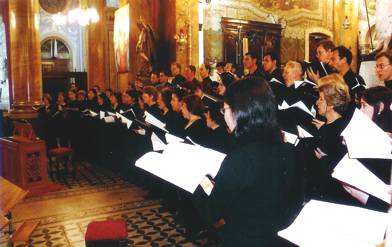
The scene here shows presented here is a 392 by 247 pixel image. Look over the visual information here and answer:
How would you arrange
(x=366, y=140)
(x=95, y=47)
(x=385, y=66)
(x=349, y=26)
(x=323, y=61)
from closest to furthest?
(x=366, y=140) < (x=385, y=66) < (x=323, y=61) < (x=95, y=47) < (x=349, y=26)

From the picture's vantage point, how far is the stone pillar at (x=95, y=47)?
13.9m

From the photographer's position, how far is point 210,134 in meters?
4.38

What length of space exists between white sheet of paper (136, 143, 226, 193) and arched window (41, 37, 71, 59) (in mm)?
19934

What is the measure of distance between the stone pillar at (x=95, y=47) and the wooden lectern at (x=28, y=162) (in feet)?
24.0

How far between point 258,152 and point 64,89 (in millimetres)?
18060

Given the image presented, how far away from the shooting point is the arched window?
20792mm

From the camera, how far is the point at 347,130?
7.36ft

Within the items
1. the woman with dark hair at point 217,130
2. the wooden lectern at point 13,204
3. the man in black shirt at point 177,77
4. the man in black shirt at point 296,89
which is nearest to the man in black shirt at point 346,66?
the man in black shirt at point 296,89

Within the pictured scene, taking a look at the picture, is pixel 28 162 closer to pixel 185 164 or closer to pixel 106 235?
pixel 106 235

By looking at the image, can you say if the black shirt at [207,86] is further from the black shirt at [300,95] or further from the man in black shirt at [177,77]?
the black shirt at [300,95]

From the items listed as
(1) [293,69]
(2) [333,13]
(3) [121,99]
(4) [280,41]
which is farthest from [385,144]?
(2) [333,13]

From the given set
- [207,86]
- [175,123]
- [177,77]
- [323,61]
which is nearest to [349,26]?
[177,77]

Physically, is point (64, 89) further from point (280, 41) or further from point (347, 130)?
point (347, 130)

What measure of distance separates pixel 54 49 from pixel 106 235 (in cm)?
1986
